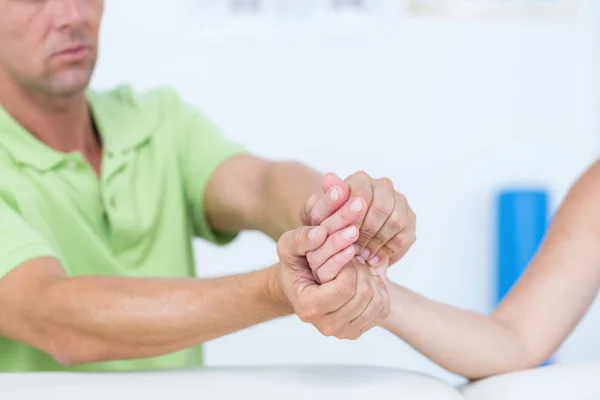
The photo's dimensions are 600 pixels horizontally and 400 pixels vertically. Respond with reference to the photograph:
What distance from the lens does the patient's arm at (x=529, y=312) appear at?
3.75 ft

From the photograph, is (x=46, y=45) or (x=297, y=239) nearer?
(x=297, y=239)

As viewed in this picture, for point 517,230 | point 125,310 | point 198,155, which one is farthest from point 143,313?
point 517,230

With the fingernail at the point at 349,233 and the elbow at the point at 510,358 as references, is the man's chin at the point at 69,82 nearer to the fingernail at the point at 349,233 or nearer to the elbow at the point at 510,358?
the fingernail at the point at 349,233

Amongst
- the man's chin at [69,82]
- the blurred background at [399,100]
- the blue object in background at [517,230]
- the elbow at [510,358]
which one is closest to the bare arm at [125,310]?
the elbow at [510,358]

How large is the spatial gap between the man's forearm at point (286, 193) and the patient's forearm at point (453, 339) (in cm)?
29

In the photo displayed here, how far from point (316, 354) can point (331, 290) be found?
2.00m

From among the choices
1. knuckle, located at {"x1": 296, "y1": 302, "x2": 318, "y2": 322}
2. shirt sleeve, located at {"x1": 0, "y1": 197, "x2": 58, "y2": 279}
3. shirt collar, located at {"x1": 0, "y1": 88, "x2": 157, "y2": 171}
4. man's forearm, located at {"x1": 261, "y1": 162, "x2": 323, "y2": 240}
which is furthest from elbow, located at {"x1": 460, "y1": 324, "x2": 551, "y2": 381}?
shirt collar, located at {"x1": 0, "y1": 88, "x2": 157, "y2": 171}

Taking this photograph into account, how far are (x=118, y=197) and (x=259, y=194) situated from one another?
0.78ft

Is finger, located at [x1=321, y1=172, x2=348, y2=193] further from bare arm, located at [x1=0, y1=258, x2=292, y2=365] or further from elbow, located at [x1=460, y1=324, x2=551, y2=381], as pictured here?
elbow, located at [x1=460, y1=324, x2=551, y2=381]

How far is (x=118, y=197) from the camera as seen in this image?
1495 millimetres

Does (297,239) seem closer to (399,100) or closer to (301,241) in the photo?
(301,241)

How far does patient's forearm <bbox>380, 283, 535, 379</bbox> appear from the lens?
1.13 m

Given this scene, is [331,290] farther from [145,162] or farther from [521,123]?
[521,123]

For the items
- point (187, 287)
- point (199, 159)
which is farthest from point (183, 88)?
point (187, 287)
